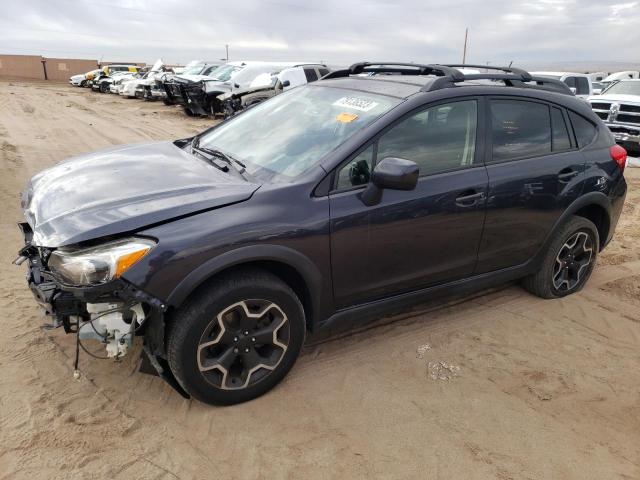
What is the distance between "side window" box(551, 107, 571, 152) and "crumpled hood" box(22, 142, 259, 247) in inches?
98.9

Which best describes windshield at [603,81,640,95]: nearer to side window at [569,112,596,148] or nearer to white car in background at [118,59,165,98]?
side window at [569,112,596,148]

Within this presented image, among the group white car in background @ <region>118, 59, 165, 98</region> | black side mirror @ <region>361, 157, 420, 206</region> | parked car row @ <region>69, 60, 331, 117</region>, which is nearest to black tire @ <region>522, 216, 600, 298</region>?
black side mirror @ <region>361, 157, 420, 206</region>

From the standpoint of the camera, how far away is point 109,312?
248 cm

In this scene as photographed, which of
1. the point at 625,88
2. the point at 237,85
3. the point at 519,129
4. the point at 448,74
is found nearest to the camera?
the point at 448,74

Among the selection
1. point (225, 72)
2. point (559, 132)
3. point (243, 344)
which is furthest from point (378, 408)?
point (225, 72)

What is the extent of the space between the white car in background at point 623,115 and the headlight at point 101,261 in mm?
11179

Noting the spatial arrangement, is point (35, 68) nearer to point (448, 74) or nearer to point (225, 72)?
point (225, 72)

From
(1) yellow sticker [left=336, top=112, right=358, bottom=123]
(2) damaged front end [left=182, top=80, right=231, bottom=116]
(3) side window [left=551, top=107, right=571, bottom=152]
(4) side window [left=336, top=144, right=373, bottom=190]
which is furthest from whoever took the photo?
(2) damaged front end [left=182, top=80, right=231, bottom=116]

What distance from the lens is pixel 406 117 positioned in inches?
124

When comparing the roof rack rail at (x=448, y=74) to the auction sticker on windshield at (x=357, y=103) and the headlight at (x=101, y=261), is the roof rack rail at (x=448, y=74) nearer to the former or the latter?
the auction sticker on windshield at (x=357, y=103)

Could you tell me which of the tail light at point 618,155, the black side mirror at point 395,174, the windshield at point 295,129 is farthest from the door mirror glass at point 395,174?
the tail light at point 618,155

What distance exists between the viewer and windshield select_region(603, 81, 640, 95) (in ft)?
40.2

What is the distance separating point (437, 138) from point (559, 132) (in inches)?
51.0

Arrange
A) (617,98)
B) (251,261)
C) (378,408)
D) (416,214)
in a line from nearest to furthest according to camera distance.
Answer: (251,261)
(378,408)
(416,214)
(617,98)
